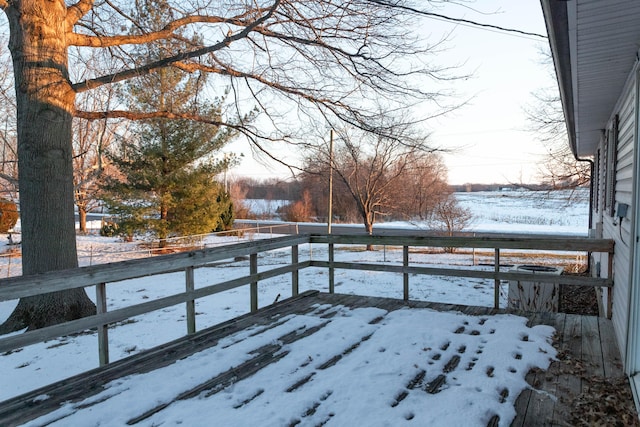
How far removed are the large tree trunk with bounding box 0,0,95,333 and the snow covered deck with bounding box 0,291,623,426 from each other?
3676mm

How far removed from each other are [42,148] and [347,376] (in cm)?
561

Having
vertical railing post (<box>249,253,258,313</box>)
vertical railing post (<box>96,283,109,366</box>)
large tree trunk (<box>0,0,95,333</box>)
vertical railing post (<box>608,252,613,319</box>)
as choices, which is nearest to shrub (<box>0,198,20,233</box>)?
large tree trunk (<box>0,0,95,333</box>)

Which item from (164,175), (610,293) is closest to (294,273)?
(610,293)

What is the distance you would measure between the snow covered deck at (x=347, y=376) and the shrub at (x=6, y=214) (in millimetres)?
21116

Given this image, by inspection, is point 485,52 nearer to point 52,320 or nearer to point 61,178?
point 61,178

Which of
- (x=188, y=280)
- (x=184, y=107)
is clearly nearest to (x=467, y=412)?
(x=188, y=280)

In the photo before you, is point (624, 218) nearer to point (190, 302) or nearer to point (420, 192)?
point (190, 302)

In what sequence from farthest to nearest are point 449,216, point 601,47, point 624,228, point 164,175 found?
point 449,216 → point 164,175 → point 624,228 → point 601,47

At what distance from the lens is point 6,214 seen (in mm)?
20766

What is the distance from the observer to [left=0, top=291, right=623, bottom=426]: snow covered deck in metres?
2.46

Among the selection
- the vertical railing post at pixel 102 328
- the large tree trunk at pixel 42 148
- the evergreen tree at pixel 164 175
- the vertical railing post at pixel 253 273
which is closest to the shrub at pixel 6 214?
the evergreen tree at pixel 164 175

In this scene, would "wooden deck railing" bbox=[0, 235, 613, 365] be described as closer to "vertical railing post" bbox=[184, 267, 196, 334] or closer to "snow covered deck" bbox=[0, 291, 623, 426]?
"vertical railing post" bbox=[184, 267, 196, 334]

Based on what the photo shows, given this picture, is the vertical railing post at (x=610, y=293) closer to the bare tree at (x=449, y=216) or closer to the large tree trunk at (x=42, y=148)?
the large tree trunk at (x=42, y=148)

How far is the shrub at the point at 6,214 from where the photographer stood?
802 inches
